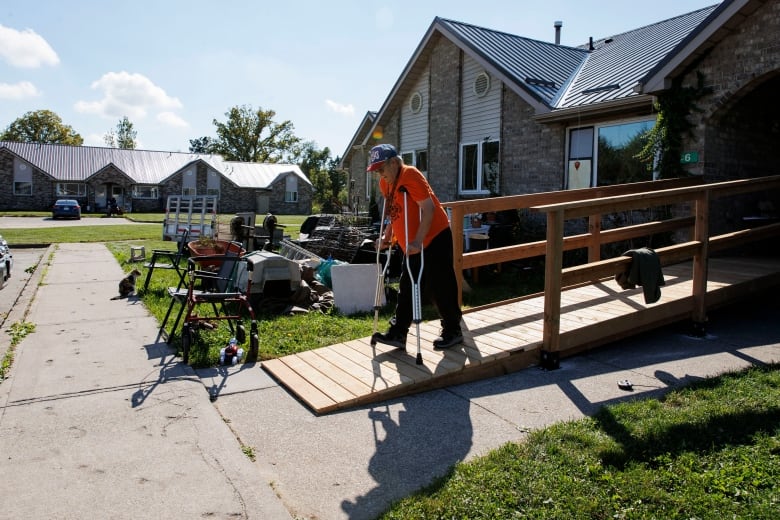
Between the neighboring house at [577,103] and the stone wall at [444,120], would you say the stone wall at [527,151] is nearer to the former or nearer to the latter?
the neighboring house at [577,103]

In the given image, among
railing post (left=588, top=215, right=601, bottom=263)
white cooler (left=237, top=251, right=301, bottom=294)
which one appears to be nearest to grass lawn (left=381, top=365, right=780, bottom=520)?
railing post (left=588, top=215, right=601, bottom=263)

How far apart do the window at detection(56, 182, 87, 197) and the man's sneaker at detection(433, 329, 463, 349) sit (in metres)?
52.3

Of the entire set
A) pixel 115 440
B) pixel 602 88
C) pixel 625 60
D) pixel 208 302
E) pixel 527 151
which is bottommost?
pixel 115 440

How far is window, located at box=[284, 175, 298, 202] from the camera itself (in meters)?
58.6

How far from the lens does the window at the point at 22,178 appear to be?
49.0 meters

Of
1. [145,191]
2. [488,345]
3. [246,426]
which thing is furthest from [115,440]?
[145,191]

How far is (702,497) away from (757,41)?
8101mm

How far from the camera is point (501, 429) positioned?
413cm

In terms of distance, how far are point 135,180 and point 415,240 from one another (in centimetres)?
5164

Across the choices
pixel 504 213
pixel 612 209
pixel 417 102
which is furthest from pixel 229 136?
pixel 612 209

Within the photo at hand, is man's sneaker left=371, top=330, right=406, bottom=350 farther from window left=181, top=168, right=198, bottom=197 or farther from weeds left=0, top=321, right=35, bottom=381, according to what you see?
window left=181, top=168, right=198, bottom=197

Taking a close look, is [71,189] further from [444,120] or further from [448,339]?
[448,339]

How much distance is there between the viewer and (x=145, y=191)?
52250 millimetres

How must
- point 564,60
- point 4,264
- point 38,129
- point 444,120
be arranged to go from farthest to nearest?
point 38,129, point 444,120, point 564,60, point 4,264
